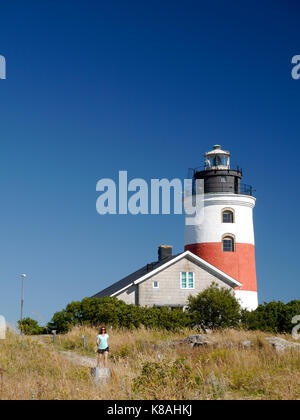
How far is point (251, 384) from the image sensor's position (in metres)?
11.3

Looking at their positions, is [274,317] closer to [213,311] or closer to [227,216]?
[213,311]

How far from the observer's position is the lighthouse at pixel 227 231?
123 feet

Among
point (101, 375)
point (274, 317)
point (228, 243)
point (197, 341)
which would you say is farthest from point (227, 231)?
point (101, 375)

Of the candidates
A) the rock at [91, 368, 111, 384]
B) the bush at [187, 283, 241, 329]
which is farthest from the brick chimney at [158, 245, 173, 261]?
the rock at [91, 368, 111, 384]

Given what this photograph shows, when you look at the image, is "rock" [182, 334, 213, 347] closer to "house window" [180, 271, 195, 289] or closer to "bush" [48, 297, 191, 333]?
"bush" [48, 297, 191, 333]

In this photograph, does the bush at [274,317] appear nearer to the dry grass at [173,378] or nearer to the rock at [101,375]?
the dry grass at [173,378]

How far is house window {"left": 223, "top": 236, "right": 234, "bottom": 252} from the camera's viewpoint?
1489 inches

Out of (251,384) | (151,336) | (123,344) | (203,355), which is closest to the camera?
(251,384)

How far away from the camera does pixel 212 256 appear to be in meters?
37.7

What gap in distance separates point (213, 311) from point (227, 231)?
8978 millimetres

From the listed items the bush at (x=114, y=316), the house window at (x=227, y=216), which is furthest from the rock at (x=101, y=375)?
the house window at (x=227, y=216)
